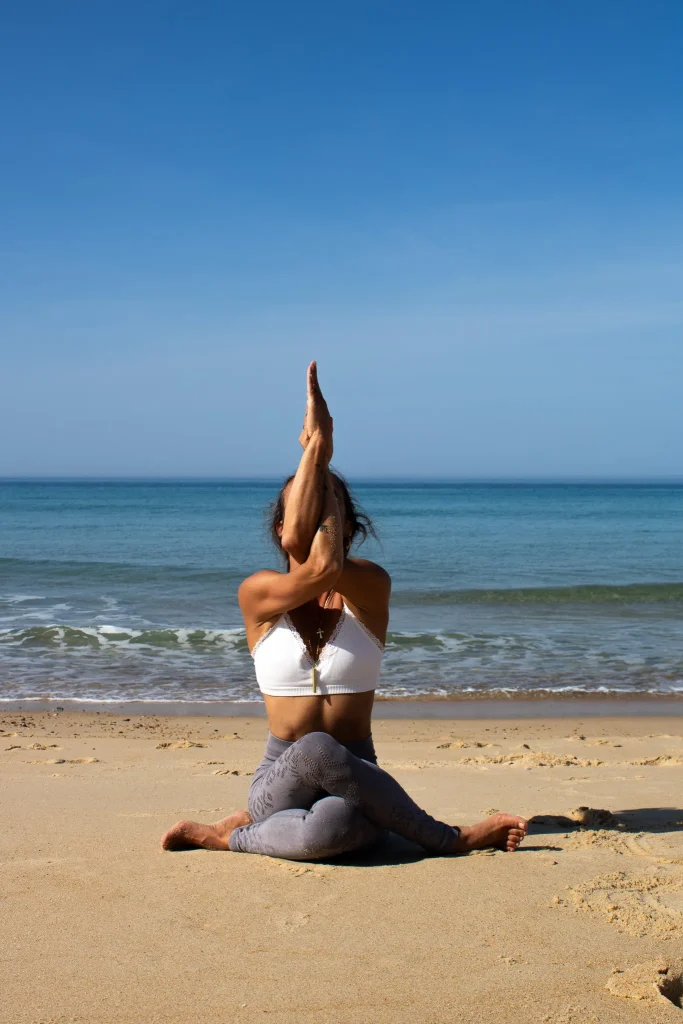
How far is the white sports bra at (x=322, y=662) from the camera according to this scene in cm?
348

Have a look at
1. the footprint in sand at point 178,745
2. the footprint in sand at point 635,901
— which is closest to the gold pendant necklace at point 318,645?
the footprint in sand at point 635,901

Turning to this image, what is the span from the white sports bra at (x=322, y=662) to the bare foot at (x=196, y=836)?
0.63 meters

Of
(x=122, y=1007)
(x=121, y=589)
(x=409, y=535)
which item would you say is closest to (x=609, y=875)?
(x=122, y=1007)

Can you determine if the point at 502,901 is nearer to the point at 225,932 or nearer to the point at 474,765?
the point at 225,932

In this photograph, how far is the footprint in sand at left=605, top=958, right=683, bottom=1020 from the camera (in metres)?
2.39

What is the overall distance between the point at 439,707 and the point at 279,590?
572 centimetres

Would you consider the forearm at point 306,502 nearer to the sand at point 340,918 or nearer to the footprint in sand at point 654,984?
the sand at point 340,918

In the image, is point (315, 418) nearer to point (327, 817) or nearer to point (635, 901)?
point (327, 817)

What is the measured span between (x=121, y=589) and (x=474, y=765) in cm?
1226

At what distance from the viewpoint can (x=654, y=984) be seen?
8.09ft

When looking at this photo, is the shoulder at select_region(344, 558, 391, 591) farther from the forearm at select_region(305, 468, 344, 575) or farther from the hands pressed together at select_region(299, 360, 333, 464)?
the hands pressed together at select_region(299, 360, 333, 464)

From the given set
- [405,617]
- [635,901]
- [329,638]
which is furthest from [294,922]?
[405,617]

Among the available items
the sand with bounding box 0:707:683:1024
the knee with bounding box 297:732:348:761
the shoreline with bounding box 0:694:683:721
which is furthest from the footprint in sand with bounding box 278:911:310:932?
the shoreline with bounding box 0:694:683:721

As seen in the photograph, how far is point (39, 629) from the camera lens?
1208 centimetres
